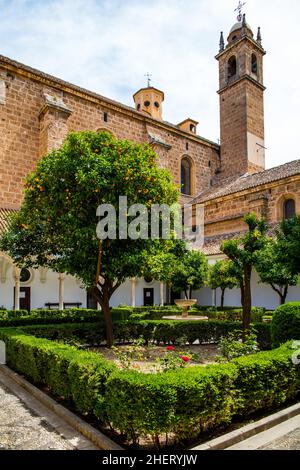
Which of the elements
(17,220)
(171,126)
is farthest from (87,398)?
(171,126)

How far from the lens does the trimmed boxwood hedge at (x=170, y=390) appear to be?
12.4ft

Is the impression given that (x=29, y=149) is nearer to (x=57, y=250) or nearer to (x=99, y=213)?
(x=57, y=250)

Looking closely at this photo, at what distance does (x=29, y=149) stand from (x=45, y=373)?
53.9 ft

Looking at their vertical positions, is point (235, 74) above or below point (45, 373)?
above

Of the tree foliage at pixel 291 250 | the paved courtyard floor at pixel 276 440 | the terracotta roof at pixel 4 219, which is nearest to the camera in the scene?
the paved courtyard floor at pixel 276 440

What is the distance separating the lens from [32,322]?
1118 cm

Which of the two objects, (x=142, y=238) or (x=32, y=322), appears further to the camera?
(x=32, y=322)

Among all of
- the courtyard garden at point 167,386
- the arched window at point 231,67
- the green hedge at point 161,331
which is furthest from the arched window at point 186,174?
the courtyard garden at point 167,386

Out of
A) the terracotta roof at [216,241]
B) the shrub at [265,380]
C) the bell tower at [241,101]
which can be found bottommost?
the shrub at [265,380]

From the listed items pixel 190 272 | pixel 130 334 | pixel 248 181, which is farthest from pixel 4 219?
pixel 248 181

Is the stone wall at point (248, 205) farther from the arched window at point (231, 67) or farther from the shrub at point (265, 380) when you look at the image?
the shrub at point (265, 380)

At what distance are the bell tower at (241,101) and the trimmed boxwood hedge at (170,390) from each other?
25100 mm

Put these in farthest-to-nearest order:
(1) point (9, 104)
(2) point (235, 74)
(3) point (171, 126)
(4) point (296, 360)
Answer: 1. (2) point (235, 74)
2. (3) point (171, 126)
3. (1) point (9, 104)
4. (4) point (296, 360)

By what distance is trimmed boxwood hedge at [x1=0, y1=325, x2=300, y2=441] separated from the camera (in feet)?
12.4
